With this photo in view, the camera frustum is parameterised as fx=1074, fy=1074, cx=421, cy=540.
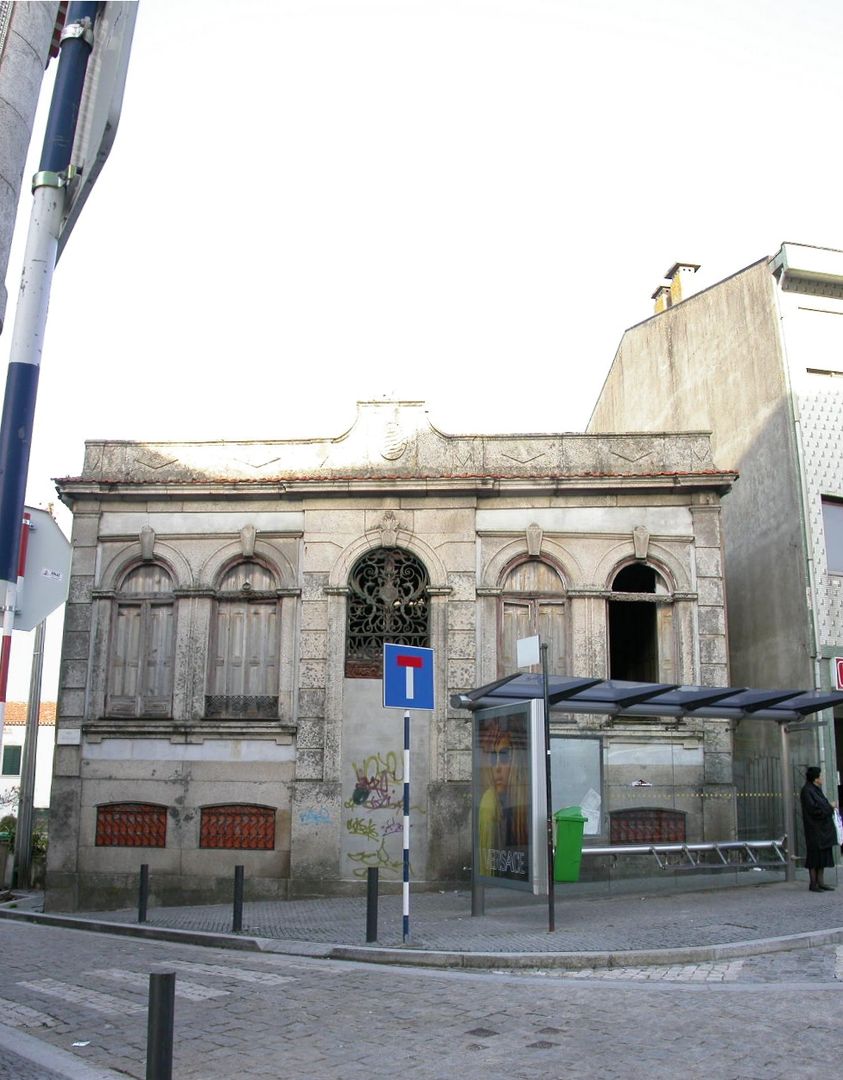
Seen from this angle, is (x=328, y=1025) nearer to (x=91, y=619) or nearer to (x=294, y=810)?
(x=294, y=810)

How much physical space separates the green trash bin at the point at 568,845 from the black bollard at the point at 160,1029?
889 cm

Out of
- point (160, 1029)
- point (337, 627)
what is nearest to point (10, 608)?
point (160, 1029)

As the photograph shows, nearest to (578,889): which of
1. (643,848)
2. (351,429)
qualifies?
(643,848)

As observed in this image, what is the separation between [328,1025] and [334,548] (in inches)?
443

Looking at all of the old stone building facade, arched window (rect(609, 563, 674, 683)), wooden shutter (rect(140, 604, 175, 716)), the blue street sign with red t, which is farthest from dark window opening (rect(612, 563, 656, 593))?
wooden shutter (rect(140, 604, 175, 716))

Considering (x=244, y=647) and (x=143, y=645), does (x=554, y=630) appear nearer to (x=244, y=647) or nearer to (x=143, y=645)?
(x=244, y=647)

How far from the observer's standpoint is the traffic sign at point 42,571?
18.3 ft

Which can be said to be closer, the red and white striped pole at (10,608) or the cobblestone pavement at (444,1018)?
the red and white striped pole at (10,608)

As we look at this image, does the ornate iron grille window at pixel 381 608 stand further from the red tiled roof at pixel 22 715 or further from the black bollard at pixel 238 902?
the red tiled roof at pixel 22 715

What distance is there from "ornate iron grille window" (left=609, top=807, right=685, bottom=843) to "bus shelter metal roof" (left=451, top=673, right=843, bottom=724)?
6.53ft

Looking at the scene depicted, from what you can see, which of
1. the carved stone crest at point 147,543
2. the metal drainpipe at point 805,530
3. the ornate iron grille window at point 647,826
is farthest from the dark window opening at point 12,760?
the metal drainpipe at point 805,530

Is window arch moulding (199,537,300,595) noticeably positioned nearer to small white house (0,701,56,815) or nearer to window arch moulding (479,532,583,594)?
window arch moulding (479,532,583,594)

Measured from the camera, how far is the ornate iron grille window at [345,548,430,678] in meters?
17.7

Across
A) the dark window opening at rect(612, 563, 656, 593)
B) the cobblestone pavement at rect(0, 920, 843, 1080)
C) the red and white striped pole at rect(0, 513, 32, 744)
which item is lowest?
the cobblestone pavement at rect(0, 920, 843, 1080)
